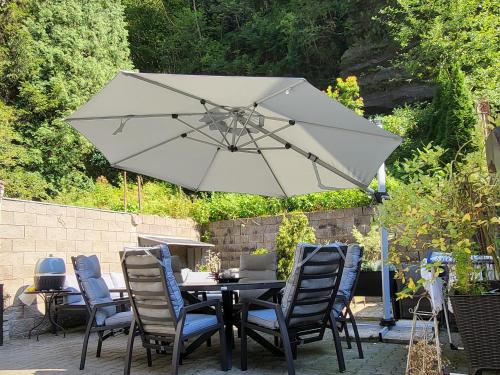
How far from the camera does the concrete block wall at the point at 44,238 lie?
664cm

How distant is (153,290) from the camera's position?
12.0 feet

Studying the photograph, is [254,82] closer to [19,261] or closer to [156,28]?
[19,261]

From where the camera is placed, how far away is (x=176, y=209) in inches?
443

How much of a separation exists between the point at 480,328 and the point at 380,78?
661 inches


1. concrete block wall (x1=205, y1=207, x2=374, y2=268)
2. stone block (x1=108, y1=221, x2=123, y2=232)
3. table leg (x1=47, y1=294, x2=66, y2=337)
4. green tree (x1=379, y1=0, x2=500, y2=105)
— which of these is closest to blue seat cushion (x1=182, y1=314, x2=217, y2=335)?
table leg (x1=47, y1=294, x2=66, y2=337)

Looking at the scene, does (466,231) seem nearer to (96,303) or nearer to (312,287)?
(312,287)

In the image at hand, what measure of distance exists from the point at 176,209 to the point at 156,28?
14195mm

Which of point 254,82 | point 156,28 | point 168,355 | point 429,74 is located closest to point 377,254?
point 168,355

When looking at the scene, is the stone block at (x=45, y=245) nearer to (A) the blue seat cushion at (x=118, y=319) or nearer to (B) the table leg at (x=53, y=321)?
(B) the table leg at (x=53, y=321)

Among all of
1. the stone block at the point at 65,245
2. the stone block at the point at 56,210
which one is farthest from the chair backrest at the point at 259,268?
the stone block at the point at 56,210

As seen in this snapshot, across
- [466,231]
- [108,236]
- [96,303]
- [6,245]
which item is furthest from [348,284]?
[108,236]

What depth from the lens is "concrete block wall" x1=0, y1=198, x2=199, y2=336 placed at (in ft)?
21.8

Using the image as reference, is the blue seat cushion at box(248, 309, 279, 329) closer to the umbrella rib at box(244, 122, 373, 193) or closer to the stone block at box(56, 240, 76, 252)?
the umbrella rib at box(244, 122, 373, 193)

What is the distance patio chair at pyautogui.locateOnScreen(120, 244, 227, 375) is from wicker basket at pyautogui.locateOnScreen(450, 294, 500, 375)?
1.87 meters
